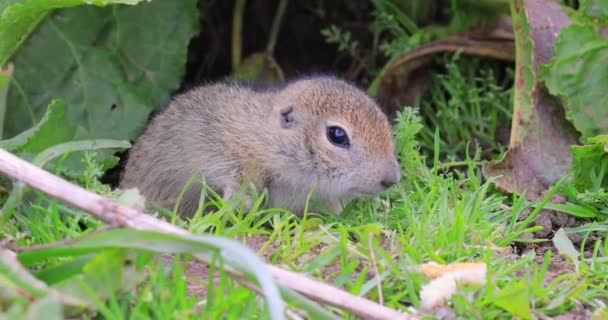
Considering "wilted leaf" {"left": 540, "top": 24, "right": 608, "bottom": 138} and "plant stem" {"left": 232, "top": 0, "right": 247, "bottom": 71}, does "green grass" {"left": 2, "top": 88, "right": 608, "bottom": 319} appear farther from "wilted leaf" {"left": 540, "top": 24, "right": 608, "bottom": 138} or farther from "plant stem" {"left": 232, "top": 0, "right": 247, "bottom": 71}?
"plant stem" {"left": 232, "top": 0, "right": 247, "bottom": 71}

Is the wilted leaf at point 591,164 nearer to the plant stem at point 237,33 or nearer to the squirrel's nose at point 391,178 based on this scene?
the squirrel's nose at point 391,178

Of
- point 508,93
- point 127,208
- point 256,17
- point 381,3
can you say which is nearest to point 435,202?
point 127,208

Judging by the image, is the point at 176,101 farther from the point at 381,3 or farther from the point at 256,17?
the point at 256,17

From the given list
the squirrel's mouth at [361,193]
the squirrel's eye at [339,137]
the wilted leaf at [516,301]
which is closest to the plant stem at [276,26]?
the squirrel's eye at [339,137]

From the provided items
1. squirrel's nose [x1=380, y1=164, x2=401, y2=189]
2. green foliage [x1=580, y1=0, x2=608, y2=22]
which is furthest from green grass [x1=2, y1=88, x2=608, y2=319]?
green foliage [x1=580, y1=0, x2=608, y2=22]

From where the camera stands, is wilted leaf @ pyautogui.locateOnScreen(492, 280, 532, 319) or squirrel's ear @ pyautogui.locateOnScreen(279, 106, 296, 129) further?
squirrel's ear @ pyautogui.locateOnScreen(279, 106, 296, 129)

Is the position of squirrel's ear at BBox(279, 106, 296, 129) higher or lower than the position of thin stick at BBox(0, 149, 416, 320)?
higher
